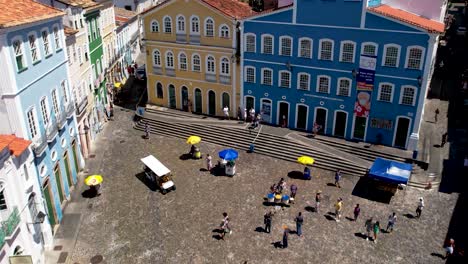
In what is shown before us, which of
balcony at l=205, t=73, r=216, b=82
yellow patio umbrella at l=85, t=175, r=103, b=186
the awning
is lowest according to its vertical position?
yellow patio umbrella at l=85, t=175, r=103, b=186

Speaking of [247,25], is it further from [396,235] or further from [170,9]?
[396,235]

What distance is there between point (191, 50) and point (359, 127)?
17581 mm

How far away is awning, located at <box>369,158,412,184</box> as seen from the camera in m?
27.5

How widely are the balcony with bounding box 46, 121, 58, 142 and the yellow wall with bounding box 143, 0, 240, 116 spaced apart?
1760 centimetres

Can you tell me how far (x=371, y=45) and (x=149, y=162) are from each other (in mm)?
19609

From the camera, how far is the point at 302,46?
3441 centimetres

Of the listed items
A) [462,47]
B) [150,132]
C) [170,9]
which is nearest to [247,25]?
[170,9]

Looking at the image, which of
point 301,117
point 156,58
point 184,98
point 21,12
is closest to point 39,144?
point 21,12

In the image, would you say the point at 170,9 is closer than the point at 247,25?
No

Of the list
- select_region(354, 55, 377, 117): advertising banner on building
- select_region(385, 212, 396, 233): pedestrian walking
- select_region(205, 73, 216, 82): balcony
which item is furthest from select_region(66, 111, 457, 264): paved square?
select_region(205, 73, 216, 82): balcony

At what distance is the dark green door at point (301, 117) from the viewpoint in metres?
36.6

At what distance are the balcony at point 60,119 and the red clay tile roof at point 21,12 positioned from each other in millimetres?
6336

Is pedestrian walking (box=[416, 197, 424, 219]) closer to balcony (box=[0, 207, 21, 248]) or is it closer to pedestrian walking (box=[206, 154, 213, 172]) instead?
pedestrian walking (box=[206, 154, 213, 172])

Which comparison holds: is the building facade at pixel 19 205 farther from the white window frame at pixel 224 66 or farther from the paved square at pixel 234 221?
the white window frame at pixel 224 66
